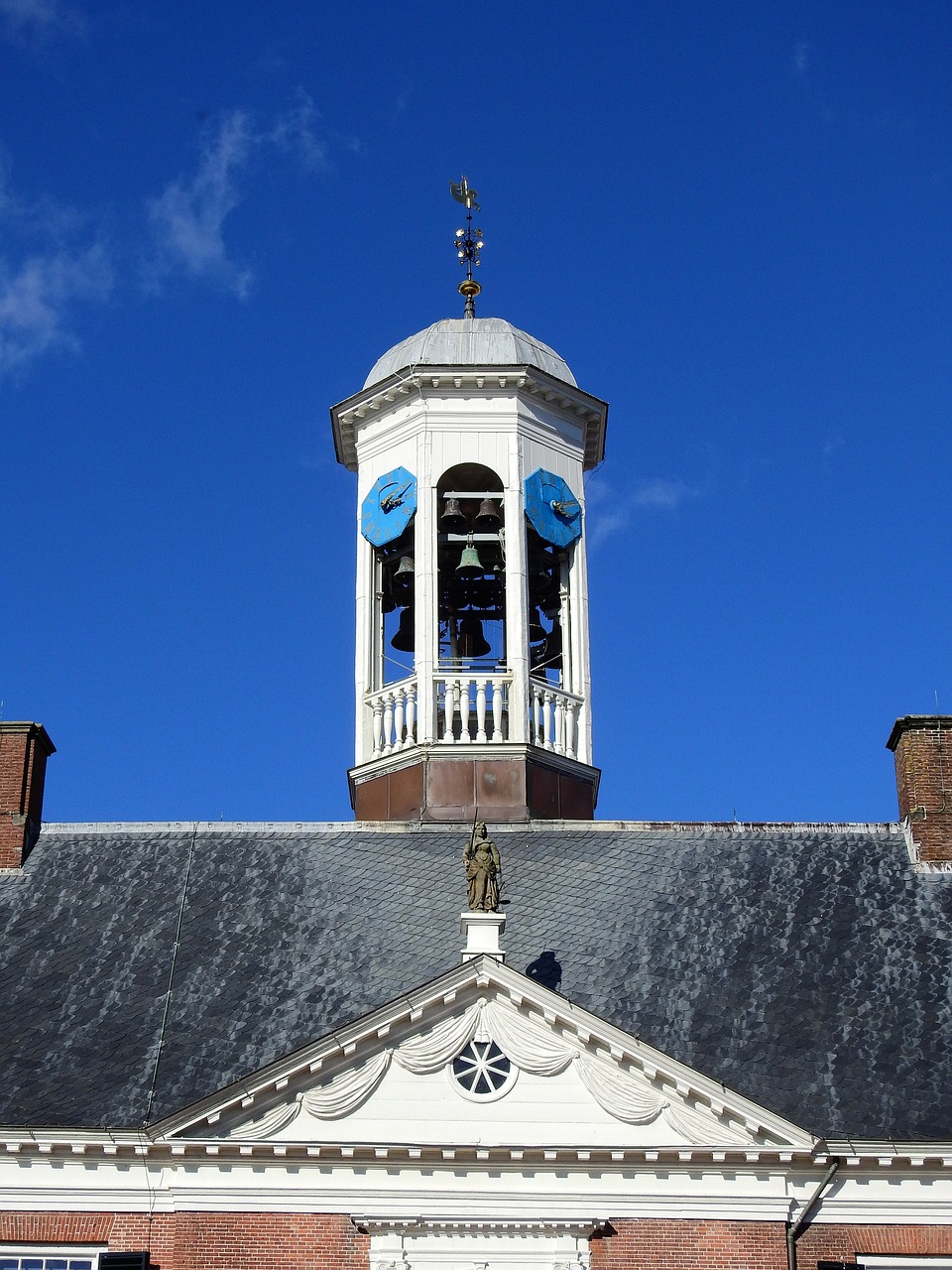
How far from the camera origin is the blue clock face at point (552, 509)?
34.5 meters

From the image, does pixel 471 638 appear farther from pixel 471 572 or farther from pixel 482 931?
pixel 482 931

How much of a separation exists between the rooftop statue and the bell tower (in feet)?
17.0

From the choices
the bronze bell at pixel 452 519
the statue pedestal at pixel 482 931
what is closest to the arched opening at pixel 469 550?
the bronze bell at pixel 452 519

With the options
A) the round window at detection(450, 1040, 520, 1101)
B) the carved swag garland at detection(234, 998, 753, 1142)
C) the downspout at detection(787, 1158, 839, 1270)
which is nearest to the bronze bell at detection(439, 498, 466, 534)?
the carved swag garland at detection(234, 998, 753, 1142)

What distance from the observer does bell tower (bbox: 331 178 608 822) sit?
32.6 metres

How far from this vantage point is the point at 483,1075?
25078 mm

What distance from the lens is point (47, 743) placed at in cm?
3262

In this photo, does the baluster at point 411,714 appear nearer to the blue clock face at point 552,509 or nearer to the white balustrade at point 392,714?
the white balustrade at point 392,714

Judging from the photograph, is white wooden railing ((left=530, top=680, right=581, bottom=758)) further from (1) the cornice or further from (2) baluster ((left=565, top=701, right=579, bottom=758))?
(1) the cornice

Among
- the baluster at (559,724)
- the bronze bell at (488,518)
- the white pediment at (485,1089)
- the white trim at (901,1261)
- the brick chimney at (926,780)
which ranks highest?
the bronze bell at (488,518)

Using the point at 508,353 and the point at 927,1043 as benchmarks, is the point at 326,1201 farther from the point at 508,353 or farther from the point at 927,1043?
the point at 508,353

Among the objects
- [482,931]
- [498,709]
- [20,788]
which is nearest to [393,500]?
[498,709]

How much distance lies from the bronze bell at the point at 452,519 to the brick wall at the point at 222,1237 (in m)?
13.7

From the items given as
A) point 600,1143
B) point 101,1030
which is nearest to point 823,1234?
point 600,1143
